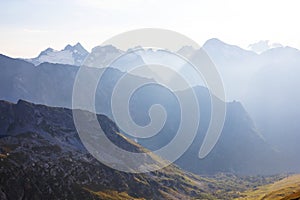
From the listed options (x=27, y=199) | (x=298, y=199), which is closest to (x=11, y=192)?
(x=27, y=199)

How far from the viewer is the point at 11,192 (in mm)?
197125

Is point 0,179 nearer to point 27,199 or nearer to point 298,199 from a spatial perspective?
point 27,199

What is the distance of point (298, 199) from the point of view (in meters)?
114

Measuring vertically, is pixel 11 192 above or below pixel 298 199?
below

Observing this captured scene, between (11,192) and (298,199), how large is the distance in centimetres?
14580

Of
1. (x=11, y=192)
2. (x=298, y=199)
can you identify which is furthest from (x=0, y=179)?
(x=298, y=199)

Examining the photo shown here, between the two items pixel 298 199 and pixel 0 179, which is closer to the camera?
pixel 298 199

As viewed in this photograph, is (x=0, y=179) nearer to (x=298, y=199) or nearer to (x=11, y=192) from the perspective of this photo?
(x=11, y=192)

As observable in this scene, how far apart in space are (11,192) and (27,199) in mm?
9162

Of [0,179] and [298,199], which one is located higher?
[298,199]

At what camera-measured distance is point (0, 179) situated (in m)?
200

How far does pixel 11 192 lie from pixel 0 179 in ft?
31.9

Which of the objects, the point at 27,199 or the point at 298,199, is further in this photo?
the point at 27,199
